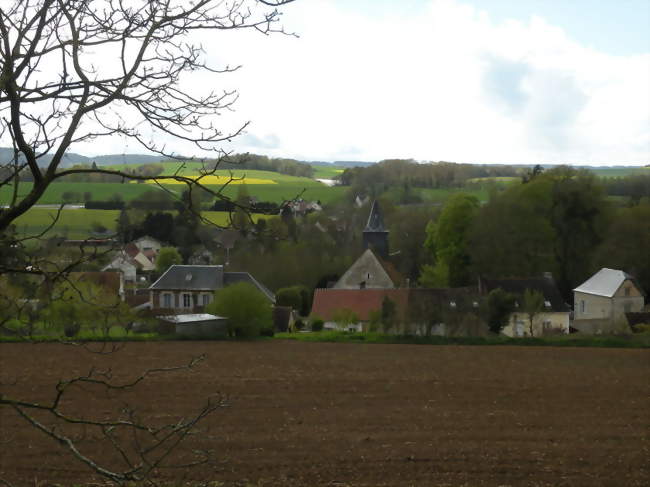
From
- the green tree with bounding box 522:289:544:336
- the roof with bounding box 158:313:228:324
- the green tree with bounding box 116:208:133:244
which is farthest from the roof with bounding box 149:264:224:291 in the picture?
the green tree with bounding box 116:208:133:244

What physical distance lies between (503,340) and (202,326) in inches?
443

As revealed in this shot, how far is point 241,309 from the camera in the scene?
31984mm

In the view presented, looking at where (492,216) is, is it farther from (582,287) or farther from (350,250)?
(350,250)

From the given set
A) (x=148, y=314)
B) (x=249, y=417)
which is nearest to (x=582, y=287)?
(x=148, y=314)

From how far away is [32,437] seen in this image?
14562 mm

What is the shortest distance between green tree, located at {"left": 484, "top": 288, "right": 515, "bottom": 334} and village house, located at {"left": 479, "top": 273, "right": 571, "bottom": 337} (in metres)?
1.45

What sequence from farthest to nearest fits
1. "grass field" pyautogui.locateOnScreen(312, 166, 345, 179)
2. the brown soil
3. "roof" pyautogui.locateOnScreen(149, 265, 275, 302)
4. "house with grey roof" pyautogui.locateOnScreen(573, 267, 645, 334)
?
"grass field" pyautogui.locateOnScreen(312, 166, 345, 179), "roof" pyautogui.locateOnScreen(149, 265, 275, 302), "house with grey roof" pyautogui.locateOnScreen(573, 267, 645, 334), the brown soil

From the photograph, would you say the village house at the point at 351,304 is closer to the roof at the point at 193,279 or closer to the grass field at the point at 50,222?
the roof at the point at 193,279

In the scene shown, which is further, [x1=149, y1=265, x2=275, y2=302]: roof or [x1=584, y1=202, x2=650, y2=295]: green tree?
[x1=149, y1=265, x2=275, y2=302]: roof

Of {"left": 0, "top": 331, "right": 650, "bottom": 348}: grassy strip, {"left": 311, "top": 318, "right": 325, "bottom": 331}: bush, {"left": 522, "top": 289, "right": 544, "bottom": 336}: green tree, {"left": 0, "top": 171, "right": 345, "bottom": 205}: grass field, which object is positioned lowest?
{"left": 311, "top": 318, "right": 325, "bottom": 331}: bush

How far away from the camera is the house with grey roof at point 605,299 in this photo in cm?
3628

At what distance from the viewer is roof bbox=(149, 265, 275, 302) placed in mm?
40156

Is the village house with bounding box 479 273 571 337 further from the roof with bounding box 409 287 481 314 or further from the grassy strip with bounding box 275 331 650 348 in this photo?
the grassy strip with bounding box 275 331 650 348

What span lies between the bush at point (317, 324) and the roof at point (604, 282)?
11.8m
